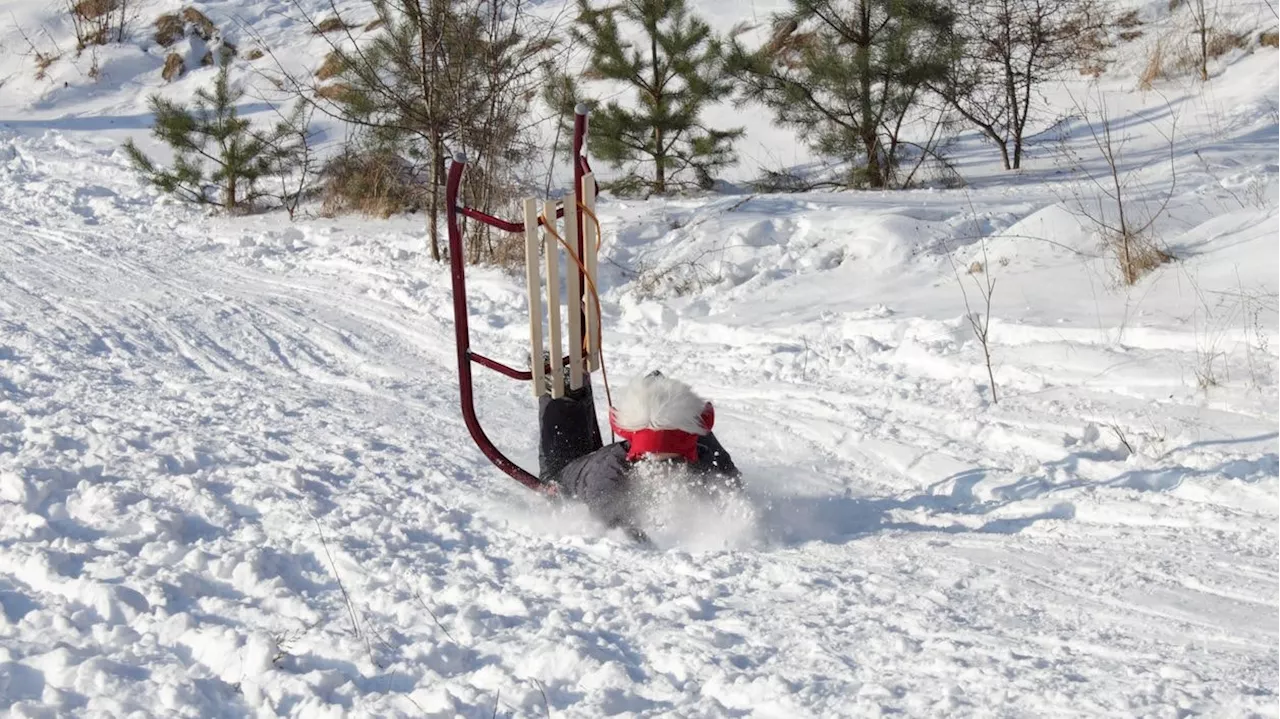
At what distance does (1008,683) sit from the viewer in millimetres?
2938

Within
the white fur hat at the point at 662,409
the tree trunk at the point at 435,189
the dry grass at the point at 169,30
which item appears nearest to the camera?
the white fur hat at the point at 662,409

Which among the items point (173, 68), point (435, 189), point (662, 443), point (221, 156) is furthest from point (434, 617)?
point (173, 68)

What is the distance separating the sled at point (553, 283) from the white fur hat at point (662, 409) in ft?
1.98

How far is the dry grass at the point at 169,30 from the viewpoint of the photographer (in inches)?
950

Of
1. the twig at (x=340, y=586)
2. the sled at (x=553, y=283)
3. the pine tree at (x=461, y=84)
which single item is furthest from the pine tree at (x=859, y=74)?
the twig at (x=340, y=586)

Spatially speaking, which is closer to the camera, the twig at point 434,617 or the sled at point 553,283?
the twig at point 434,617

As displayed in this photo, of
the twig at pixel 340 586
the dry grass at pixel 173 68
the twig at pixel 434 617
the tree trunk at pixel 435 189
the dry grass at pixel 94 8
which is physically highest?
the dry grass at pixel 94 8

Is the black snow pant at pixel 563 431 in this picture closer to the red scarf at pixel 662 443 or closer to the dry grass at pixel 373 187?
the red scarf at pixel 662 443

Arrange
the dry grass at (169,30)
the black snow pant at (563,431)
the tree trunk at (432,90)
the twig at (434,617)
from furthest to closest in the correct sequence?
the dry grass at (169,30), the tree trunk at (432,90), the black snow pant at (563,431), the twig at (434,617)

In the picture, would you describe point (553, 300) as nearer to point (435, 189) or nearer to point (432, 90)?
point (435, 189)

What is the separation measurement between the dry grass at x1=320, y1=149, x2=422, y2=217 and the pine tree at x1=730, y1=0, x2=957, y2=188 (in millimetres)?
4018

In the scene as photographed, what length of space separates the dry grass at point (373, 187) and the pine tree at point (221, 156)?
3.63 ft

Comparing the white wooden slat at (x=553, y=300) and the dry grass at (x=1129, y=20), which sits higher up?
the dry grass at (x=1129, y=20)

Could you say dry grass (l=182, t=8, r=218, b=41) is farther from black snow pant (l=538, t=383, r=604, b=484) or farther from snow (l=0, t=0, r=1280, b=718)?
black snow pant (l=538, t=383, r=604, b=484)
